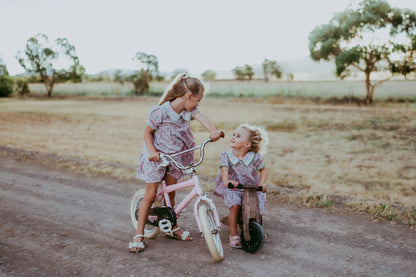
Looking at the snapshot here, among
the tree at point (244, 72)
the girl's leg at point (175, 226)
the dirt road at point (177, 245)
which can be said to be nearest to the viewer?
the dirt road at point (177, 245)

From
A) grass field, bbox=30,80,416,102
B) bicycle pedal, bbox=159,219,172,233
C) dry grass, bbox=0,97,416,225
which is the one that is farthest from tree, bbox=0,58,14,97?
bicycle pedal, bbox=159,219,172,233

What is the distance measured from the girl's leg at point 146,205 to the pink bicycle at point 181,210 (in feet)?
0.22

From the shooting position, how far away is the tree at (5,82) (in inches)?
1549

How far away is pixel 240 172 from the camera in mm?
3740

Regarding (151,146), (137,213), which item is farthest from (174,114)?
(137,213)

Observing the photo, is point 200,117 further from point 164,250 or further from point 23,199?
point 23,199

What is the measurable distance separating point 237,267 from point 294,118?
14597mm

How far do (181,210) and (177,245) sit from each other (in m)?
0.36

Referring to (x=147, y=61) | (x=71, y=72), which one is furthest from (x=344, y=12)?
(x=71, y=72)

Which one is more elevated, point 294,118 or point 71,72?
point 71,72

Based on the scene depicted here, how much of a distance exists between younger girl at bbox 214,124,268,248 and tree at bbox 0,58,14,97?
1649 inches

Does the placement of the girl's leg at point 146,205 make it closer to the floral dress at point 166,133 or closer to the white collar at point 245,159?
the floral dress at point 166,133

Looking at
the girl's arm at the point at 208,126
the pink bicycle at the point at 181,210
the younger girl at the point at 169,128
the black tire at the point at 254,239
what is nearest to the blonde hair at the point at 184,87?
the younger girl at the point at 169,128

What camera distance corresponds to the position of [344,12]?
26.9 metres
